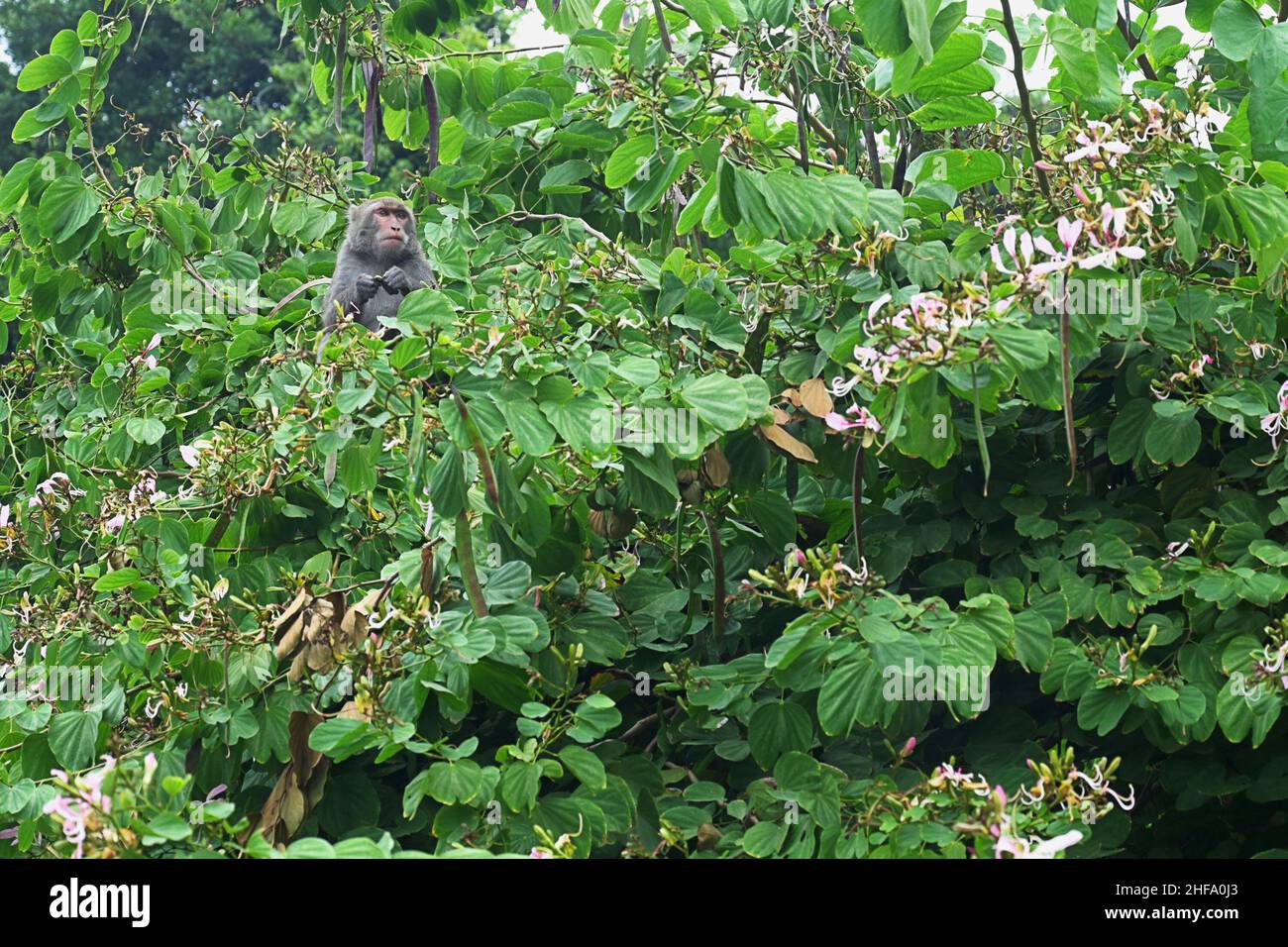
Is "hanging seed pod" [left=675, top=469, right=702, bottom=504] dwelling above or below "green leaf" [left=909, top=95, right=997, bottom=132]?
below

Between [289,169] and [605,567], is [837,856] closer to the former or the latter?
[605,567]

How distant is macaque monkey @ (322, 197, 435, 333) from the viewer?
5.62 m

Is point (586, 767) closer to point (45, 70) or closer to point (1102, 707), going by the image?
point (1102, 707)

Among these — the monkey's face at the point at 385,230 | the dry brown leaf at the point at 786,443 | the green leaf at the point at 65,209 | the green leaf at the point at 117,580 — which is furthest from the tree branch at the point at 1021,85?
the monkey's face at the point at 385,230

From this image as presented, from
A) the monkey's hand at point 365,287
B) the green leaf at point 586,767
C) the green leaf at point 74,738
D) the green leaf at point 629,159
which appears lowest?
the green leaf at point 74,738

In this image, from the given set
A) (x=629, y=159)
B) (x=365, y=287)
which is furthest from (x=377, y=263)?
(x=629, y=159)

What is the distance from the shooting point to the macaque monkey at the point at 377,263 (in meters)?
5.62

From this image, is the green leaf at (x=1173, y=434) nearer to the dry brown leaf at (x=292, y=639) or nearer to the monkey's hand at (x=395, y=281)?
the dry brown leaf at (x=292, y=639)

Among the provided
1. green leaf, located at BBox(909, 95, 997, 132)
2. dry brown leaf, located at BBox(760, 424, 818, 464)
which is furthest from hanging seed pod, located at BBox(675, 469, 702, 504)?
green leaf, located at BBox(909, 95, 997, 132)

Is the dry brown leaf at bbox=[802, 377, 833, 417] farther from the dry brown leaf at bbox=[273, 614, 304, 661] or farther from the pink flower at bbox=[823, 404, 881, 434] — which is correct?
the dry brown leaf at bbox=[273, 614, 304, 661]

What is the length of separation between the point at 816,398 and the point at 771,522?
1.13 ft

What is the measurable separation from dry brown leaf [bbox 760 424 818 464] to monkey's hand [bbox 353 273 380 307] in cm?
295

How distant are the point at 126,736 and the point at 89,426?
1454mm

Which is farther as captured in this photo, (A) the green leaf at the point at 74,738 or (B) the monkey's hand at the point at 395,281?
(B) the monkey's hand at the point at 395,281
